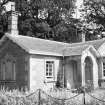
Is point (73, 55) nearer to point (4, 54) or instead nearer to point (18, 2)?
point (4, 54)

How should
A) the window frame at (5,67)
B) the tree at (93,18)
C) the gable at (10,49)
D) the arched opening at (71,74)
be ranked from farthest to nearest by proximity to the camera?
the tree at (93,18), the arched opening at (71,74), the window frame at (5,67), the gable at (10,49)

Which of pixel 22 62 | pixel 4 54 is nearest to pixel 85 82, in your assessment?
pixel 22 62

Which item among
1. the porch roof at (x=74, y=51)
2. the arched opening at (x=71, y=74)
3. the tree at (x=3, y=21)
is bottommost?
the arched opening at (x=71, y=74)

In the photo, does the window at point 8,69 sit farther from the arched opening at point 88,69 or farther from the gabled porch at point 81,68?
the arched opening at point 88,69

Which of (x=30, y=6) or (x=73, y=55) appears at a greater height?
(x=30, y=6)

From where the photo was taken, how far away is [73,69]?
24672mm

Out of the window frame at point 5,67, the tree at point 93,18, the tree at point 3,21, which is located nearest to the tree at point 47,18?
the tree at point 3,21

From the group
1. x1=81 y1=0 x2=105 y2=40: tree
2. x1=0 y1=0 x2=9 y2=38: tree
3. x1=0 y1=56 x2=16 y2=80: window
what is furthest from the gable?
x1=81 y1=0 x2=105 y2=40: tree

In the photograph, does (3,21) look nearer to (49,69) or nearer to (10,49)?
(10,49)

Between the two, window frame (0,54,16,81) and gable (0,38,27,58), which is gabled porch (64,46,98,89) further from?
window frame (0,54,16,81)

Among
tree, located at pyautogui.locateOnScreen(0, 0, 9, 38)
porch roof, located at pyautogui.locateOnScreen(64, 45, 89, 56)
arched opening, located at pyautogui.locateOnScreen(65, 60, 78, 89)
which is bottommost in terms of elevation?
arched opening, located at pyautogui.locateOnScreen(65, 60, 78, 89)

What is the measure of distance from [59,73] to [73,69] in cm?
Result: 179

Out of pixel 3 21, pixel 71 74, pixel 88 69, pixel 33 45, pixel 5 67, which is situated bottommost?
pixel 71 74

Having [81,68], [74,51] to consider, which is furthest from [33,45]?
[81,68]
